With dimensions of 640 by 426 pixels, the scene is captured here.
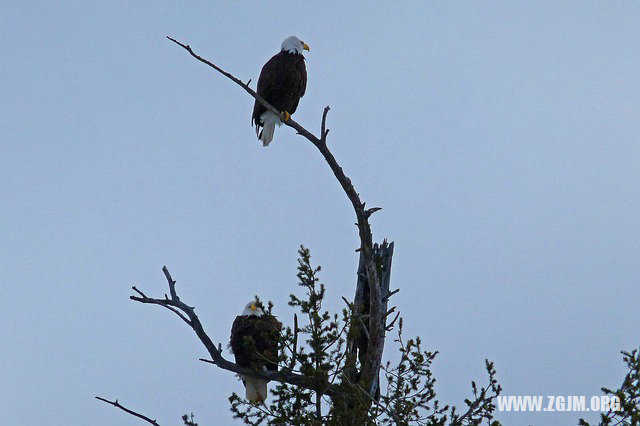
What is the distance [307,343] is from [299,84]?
398 centimetres

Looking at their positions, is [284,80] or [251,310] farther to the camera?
[284,80]

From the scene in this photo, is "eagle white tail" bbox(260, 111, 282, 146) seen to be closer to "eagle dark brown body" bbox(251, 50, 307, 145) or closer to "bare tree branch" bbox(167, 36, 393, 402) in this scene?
"eagle dark brown body" bbox(251, 50, 307, 145)

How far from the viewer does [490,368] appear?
5477 mm

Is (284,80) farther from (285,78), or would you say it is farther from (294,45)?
(294,45)

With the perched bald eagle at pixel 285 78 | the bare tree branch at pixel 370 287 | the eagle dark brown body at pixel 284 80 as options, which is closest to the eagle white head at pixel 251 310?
the bare tree branch at pixel 370 287

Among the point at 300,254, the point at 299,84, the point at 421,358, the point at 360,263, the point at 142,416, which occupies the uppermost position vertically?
the point at 299,84

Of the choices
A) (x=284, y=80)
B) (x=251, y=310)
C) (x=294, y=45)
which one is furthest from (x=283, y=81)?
(x=251, y=310)


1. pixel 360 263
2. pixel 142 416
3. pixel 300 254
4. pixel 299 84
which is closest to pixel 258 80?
pixel 299 84

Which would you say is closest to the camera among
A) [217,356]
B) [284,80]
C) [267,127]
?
[217,356]

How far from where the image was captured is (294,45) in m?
9.01

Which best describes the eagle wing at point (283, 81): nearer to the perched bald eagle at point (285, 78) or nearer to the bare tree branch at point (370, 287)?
the perched bald eagle at point (285, 78)

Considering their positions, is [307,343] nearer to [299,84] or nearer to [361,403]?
[361,403]

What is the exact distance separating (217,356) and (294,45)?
430 cm

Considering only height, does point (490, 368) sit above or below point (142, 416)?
above
